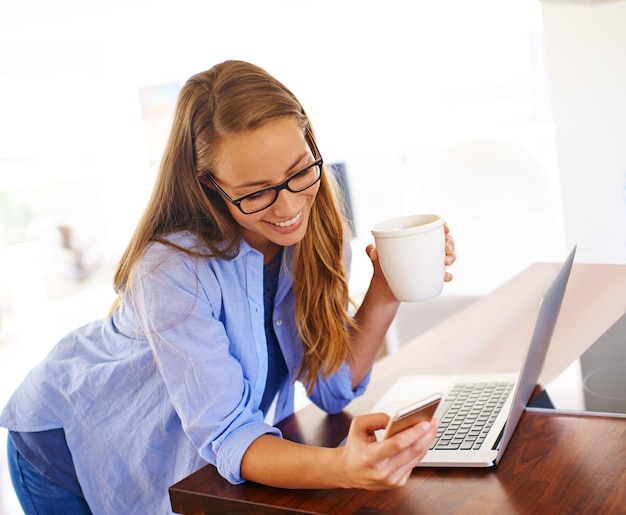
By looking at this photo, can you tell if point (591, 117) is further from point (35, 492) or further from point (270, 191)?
point (35, 492)

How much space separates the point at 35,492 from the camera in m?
1.27

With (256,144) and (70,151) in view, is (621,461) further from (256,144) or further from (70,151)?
(70,151)

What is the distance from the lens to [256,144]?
1.06 metres

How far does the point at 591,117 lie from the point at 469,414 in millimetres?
2734

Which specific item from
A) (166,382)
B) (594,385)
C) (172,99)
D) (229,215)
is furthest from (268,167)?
(172,99)

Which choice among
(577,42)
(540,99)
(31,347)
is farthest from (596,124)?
(31,347)

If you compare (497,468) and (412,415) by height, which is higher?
(412,415)

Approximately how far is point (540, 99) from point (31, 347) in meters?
3.56

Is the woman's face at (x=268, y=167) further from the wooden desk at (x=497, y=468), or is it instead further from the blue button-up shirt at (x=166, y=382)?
the wooden desk at (x=497, y=468)

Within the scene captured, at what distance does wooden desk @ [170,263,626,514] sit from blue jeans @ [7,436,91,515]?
337 mm

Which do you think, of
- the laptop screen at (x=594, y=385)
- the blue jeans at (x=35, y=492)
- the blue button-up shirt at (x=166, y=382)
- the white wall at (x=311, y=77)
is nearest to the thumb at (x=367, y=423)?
the blue button-up shirt at (x=166, y=382)

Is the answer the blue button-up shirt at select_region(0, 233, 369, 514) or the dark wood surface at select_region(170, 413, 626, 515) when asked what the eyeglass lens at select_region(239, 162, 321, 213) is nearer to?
the blue button-up shirt at select_region(0, 233, 369, 514)

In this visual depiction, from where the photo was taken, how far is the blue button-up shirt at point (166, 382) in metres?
1.05

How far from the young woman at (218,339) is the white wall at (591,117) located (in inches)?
98.2
